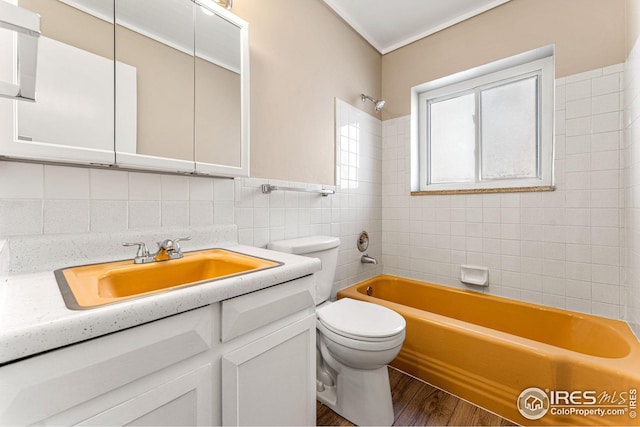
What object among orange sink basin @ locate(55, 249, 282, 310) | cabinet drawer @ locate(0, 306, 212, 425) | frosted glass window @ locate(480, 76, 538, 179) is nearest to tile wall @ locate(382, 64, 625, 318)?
frosted glass window @ locate(480, 76, 538, 179)

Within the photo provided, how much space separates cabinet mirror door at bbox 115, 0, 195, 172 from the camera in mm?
963

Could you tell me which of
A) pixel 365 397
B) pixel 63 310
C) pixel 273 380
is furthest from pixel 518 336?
pixel 63 310

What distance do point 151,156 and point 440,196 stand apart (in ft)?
6.38

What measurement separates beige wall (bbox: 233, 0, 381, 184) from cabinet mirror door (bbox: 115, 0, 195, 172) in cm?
35

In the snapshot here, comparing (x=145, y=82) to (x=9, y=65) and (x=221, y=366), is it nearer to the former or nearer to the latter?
(x=9, y=65)

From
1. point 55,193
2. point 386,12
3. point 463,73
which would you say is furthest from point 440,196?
point 55,193

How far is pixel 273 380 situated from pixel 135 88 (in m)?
1.15

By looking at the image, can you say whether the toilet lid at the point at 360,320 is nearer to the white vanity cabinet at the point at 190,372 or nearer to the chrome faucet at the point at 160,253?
the white vanity cabinet at the point at 190,372

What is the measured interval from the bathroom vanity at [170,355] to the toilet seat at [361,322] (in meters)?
0.28

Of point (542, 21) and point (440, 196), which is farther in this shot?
point (440, 196)

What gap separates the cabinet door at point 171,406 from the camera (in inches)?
21.0

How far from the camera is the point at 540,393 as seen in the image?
121cm

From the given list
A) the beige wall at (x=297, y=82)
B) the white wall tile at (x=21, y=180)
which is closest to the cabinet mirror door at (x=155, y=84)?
the white wall tile at (x=21, y=180)

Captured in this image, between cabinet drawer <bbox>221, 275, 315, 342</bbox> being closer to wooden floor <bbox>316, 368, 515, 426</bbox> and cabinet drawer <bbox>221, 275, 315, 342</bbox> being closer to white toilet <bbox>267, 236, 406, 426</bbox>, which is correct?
white toilet <bbox>267, 236, 406, 426</bbox>
